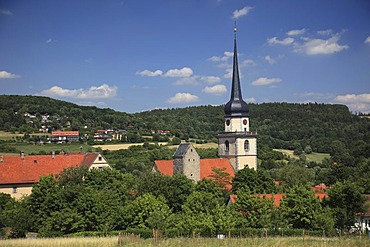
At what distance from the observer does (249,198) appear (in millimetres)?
35969

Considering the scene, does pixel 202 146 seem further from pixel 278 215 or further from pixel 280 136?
pixel 278 215

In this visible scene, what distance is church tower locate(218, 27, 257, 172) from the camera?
5859 cm

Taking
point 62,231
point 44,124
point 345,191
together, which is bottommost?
point 62,231

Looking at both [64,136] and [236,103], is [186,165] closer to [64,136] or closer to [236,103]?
[236,103]

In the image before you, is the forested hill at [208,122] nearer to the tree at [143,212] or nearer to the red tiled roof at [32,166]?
the red tiled roof at [32,166]

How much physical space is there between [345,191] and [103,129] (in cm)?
9175

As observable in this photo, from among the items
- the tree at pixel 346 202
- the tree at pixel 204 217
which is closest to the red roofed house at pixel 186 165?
the tree at pixel 204 217

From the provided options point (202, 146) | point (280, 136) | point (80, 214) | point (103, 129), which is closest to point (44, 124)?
point (103, 129)

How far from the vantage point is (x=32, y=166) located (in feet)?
178

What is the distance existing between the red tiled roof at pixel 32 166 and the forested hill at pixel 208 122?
51.2 metres

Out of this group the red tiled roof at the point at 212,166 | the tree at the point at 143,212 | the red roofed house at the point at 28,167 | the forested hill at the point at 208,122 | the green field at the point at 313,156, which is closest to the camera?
the tree at the point at 143,212

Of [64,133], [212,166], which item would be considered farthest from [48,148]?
[212,166]

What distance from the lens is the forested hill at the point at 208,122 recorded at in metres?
115

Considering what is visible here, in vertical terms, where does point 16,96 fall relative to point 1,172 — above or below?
above
